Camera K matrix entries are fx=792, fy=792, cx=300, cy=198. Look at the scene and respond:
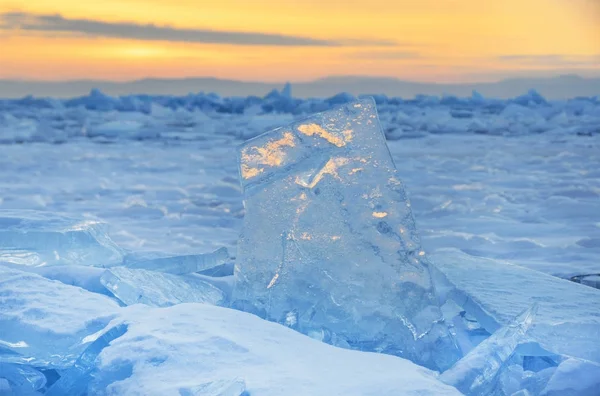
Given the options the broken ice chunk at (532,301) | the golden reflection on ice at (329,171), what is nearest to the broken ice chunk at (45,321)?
the golden reflection on ice at (329,171)

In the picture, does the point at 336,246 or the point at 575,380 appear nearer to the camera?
the point at 575,380

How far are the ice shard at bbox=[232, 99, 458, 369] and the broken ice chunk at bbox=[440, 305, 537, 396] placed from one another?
26cm

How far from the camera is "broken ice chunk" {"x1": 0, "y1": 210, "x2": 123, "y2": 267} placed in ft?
10.6

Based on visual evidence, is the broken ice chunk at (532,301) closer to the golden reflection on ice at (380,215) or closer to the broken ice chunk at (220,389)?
the golden reflection on ice at (380,215)

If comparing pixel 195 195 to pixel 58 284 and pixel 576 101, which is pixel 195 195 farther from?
pixel 576 101

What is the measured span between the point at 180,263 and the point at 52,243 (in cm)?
54

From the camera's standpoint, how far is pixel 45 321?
2.42 meters

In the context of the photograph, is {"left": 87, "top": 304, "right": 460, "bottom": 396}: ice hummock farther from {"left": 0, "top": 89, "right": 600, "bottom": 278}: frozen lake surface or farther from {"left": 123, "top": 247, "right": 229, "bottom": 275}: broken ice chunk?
{"left": 0, "top": 89, "right": 600, "bottom": 278}: frozen lake surface

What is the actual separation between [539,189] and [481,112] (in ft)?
29.7

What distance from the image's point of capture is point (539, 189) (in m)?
7.79

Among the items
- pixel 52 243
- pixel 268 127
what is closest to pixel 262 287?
pixel 52 243

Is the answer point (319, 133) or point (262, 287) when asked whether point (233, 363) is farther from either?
point (319, 133)

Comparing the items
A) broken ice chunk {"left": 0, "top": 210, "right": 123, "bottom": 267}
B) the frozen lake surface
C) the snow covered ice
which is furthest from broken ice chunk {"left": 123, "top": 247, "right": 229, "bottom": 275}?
the frozen lake surface

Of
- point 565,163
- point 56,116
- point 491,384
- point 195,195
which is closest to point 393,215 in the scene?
point 491,384
